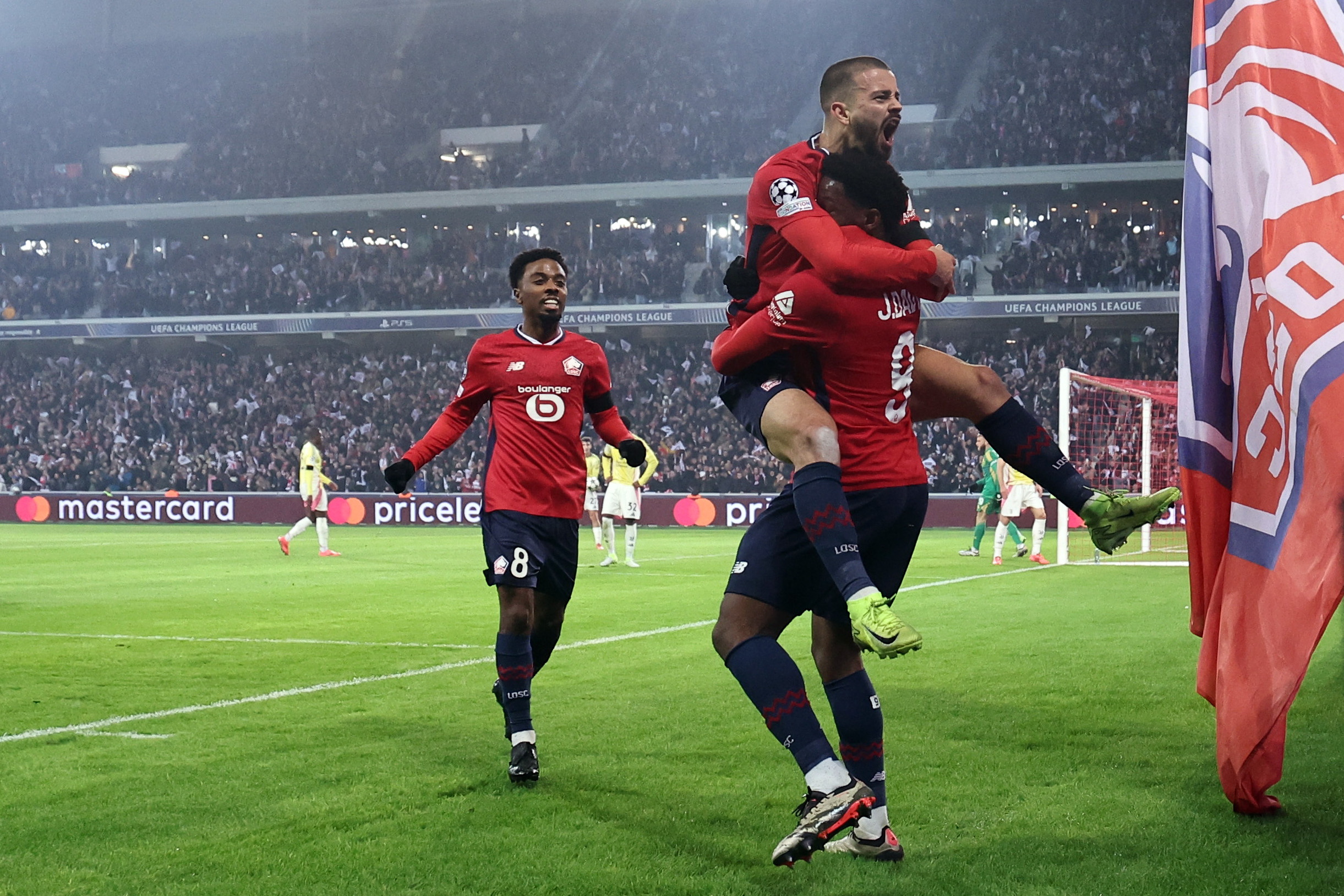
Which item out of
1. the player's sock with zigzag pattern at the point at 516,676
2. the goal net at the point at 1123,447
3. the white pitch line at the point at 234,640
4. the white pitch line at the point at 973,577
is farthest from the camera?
the goal net at the point at 1123,447

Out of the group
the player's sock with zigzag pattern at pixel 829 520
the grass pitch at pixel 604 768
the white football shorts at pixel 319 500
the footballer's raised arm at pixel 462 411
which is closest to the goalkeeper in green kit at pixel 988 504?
the grass pitch at pixel 604 768

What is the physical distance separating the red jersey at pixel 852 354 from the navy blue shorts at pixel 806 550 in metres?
0.05

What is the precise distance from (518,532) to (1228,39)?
127 inches

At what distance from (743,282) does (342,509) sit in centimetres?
3044

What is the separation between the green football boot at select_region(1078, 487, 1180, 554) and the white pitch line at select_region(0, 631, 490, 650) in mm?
6209

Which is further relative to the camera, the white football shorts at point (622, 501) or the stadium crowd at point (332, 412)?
the stadium crowd at point (332, 412)

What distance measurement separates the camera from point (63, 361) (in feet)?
145

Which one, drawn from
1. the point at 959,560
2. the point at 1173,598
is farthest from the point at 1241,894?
the point at 959,560

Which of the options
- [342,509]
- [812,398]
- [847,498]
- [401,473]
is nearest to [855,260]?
[812,398]

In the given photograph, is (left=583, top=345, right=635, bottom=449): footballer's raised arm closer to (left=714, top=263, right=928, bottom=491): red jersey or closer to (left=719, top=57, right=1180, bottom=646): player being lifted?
(left=719, top=57, right=1180, bottom=646): player being lifted

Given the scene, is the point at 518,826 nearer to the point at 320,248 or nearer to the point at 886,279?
the point at 886,279

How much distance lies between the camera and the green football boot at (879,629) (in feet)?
9.96

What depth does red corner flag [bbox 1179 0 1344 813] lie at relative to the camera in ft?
12.4

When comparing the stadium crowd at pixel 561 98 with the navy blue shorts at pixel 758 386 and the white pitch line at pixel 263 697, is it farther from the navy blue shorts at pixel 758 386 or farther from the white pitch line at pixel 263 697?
the navy blue shorts at pixel 758 386
